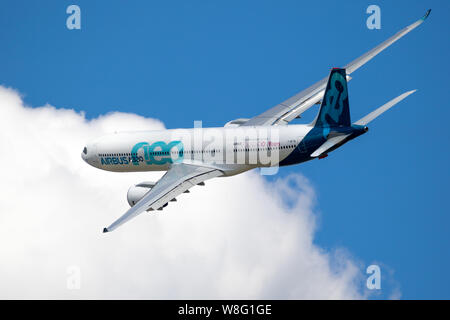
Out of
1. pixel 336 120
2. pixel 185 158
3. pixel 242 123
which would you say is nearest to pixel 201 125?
pixel 185 158

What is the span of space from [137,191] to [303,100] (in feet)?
63.2

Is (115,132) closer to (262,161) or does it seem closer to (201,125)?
(201,125)

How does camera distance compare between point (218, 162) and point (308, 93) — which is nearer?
point (218, 162)

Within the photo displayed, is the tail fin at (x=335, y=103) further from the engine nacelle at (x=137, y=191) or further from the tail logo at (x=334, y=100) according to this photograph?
the engine nacelle at (x=137, y=191)

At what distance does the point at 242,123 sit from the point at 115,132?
39.7 feet

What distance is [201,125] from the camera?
62906 millimetres

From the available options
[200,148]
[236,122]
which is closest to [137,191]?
[200,148]

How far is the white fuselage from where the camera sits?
59625mm

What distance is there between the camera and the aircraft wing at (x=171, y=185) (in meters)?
52.7

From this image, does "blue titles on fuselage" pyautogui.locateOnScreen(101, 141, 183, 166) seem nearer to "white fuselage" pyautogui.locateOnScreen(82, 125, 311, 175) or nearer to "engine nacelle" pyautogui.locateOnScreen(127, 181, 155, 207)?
"white fuselage" pyautogui.locateOnScreen(82, 125, 311, 175)

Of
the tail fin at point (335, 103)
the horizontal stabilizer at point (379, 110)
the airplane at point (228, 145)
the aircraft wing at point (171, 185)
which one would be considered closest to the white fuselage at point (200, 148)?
the airplane at point (228, 145)

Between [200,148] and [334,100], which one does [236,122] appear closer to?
[200,148]

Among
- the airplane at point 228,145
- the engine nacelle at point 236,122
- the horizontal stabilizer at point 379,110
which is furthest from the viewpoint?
the engine nacelle at point 236,122

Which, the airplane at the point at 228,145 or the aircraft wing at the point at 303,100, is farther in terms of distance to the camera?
the aircraft wing at the point at 303,100
